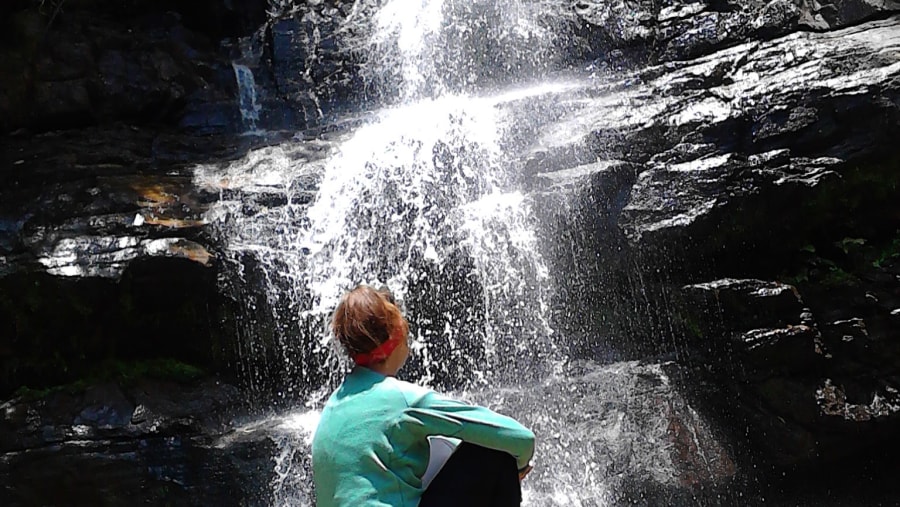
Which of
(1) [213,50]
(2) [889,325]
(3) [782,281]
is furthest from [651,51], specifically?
(1) [213,50]

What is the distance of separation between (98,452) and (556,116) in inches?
185

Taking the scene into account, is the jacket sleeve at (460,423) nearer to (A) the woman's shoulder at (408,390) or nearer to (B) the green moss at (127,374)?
(A) the woman's shoulder at (408,390)

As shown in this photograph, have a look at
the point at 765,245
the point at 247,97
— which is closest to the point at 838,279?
the point at 765,245

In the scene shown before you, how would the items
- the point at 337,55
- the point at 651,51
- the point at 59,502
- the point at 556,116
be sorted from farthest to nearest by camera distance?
the point at 337,55, the point at 651,51, the point at 556,116, the point at 59,502

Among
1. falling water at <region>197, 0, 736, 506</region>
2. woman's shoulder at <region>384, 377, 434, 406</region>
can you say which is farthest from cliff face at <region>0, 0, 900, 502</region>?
woman's shoulder at <region>384, 377, 434, 406</region>

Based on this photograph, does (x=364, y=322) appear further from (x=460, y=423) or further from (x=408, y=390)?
(x=460, y=423)

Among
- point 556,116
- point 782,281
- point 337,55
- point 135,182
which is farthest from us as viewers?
point 337,55

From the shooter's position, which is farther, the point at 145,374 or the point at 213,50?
the point at 213,50

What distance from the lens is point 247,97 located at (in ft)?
28.2

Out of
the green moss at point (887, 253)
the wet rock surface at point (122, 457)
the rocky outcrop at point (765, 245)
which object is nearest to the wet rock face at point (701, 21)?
the rocky outcrop at point (765, 245)

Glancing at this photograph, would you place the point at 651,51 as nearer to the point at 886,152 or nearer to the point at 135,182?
the point at 886,152

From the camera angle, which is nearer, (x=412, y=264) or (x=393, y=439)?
(x=393, y=439)

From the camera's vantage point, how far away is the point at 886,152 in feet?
19.9

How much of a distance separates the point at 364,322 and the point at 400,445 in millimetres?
326
